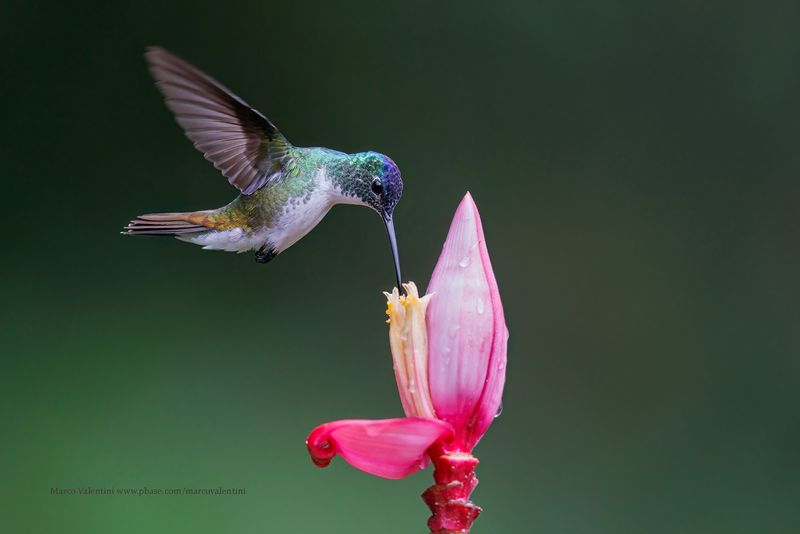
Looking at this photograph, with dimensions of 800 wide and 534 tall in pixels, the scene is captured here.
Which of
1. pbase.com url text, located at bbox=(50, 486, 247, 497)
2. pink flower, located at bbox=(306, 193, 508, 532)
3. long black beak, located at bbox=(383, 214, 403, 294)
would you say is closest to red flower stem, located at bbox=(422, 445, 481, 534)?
pink flower, located at bbox=(306, 193, 508, 532)

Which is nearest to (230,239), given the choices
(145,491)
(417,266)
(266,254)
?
(266,254)

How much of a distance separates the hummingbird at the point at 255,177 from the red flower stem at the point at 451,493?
18 cm

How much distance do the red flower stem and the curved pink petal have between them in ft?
0.05

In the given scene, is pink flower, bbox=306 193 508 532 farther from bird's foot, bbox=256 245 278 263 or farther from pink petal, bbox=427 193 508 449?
bird's foot, bbox=256 245 278 263

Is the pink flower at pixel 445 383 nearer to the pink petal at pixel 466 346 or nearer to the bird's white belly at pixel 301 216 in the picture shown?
the pink petal at pixel 466 346

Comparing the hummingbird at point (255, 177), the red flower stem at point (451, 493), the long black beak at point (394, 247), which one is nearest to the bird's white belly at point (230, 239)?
the hummingbird at point (255, 177)

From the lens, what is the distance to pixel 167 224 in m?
0.72

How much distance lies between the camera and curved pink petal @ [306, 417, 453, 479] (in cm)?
57

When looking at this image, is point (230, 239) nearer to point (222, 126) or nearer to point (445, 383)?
point (222, 126)

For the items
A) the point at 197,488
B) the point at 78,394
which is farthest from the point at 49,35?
the point at 197,488

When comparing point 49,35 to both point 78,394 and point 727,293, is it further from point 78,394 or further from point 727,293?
point 727,293

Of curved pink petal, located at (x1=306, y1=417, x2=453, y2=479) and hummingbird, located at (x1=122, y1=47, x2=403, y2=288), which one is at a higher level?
hummingbird, located at (x1=122, y1=47, x2=403, y2=288)

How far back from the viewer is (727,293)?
89.4 inches

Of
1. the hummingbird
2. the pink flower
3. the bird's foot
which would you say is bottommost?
the pink flower
